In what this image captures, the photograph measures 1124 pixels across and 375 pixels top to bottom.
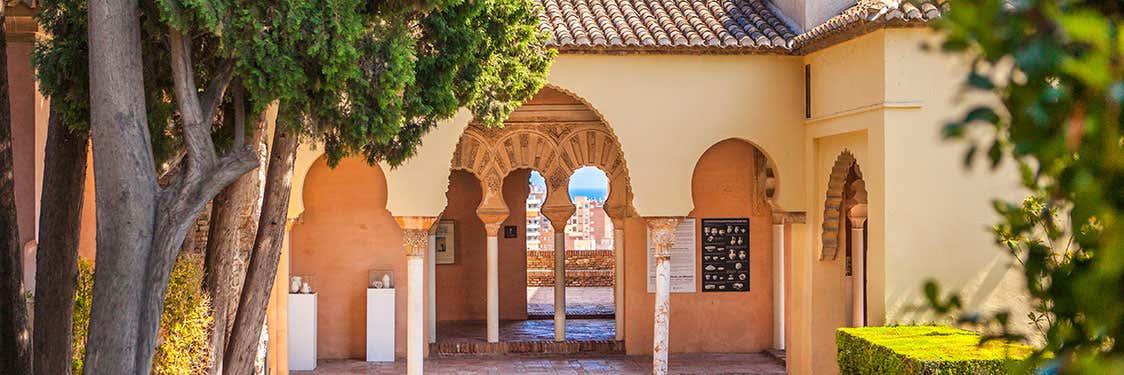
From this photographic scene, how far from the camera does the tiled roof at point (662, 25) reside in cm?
1243

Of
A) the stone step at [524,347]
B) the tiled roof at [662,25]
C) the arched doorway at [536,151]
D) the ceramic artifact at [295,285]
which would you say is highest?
the tiled roof at [662,25]

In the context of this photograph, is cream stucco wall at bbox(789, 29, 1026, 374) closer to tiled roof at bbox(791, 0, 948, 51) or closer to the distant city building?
tiled roof at bbox(791, 0, 948, 51)

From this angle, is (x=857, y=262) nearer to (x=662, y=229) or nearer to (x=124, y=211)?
(x=662, y=229)

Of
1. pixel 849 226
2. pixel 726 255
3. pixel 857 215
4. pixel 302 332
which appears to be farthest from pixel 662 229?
pixel 302 332

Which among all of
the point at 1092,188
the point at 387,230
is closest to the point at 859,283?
the point at 387,230

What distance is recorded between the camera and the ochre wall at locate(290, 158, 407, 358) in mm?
14734

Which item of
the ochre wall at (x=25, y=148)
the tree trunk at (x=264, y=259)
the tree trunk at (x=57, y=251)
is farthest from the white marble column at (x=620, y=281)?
the tree trunk at (x=57, y=251)

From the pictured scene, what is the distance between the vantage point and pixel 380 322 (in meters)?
14.4

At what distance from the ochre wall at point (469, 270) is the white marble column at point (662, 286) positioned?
19.4 feet

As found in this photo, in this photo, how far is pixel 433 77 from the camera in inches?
307

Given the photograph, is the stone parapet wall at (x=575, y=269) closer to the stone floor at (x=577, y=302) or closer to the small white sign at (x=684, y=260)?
the stone floor at (x=577, y=302)

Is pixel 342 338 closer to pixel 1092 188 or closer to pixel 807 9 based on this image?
pixel 807 9

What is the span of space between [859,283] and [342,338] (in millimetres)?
7181

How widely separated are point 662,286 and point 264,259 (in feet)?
18.8
